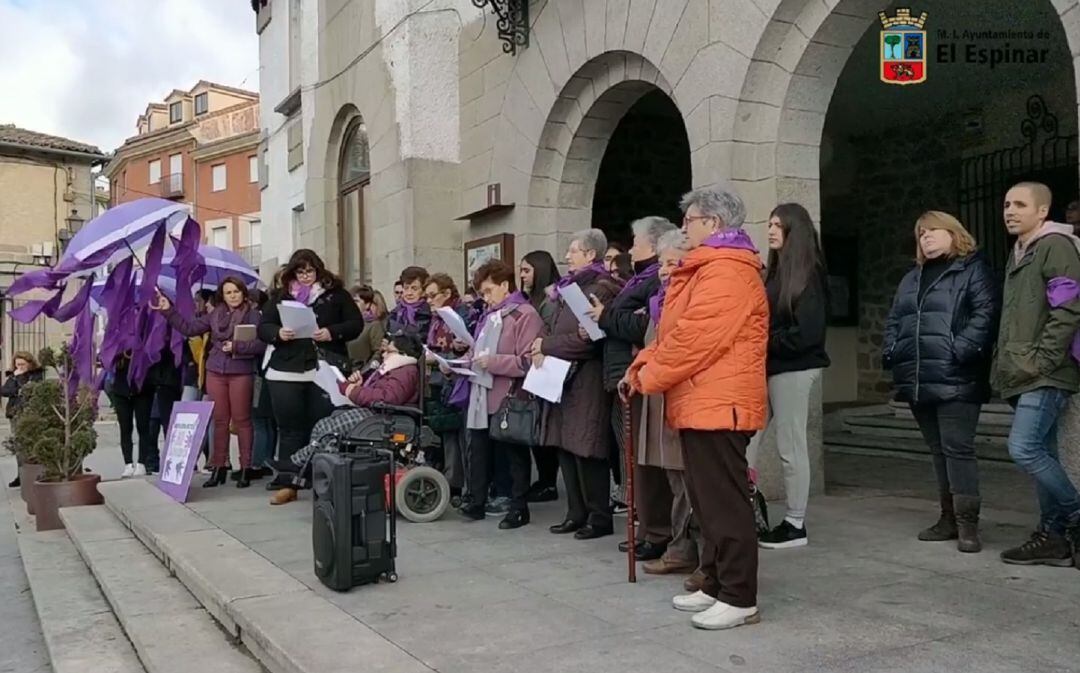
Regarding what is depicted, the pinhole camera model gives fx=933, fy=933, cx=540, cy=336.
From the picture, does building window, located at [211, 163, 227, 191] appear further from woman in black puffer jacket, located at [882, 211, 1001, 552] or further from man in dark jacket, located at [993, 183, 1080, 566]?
man in dark jacket, located at [993, 183, 1080, 566]

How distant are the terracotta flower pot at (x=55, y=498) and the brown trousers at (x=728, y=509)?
5.87 metres

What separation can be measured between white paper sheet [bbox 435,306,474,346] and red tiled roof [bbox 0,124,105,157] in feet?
92.5

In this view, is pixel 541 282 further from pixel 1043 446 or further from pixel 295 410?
pixel 1043 446

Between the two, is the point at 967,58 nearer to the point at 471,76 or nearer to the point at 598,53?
the point at 598,53

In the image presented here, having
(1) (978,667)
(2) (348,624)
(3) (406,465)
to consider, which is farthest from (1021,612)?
(3) (406,465)

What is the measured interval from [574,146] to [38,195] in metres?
26.6

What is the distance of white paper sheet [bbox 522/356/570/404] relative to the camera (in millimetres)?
4969

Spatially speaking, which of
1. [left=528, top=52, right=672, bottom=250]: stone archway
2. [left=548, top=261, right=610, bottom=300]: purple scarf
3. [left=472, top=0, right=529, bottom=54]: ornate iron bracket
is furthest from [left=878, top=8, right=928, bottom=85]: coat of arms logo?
[left=548, top=261, right=610, bottom=300]: purple scarf

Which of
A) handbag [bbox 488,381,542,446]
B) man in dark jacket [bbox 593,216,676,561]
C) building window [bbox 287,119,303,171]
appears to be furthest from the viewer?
building window [bbox 287,119,303,171]

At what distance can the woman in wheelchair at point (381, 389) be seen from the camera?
19.5ft

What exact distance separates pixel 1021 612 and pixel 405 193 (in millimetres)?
7605

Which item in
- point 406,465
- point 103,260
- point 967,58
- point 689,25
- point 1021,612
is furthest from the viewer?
point 967,58

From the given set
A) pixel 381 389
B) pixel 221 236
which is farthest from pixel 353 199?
pixel 221 236

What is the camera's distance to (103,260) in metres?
7.38
